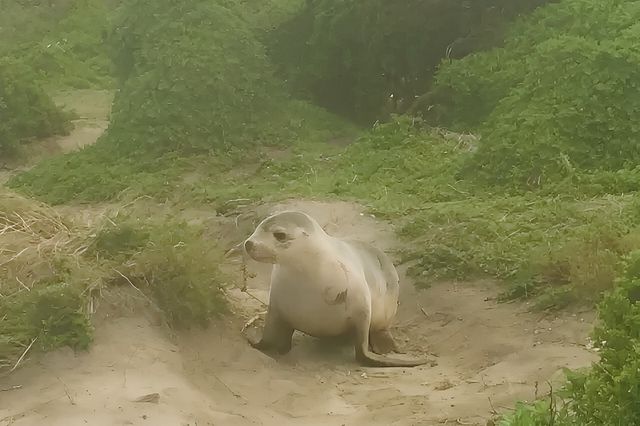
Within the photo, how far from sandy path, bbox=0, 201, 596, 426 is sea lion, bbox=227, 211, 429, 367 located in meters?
0.15

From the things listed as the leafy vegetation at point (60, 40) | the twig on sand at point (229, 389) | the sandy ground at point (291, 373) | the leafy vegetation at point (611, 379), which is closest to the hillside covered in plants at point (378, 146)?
the leafy vegetation at point (611, 379)

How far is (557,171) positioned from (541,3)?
388 centimetres

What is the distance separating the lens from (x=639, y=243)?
568 centimetres

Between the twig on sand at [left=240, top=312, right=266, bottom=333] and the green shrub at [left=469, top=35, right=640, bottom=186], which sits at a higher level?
the green shrub at [left=469, top=35, right=640, bottom=186]

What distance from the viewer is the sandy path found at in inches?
166

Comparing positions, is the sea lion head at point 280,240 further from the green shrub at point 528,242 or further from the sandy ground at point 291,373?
the green shrub at point 528,242

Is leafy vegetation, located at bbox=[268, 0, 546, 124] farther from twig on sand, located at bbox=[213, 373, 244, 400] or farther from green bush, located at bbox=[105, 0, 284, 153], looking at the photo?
twig on sand, located at bbox=[213, 373, 244, 400]

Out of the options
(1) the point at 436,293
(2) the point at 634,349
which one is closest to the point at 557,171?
(1) the point at 436,293

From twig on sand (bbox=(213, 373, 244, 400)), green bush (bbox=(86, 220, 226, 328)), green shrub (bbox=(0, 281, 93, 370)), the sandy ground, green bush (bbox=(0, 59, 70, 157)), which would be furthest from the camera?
green bush (bbox=(0, 59, 70, 157))

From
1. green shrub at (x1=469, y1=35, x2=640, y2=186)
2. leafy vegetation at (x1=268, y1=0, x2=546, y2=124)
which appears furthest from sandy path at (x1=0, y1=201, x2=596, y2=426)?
leafy vegetation at (x1=268, y1=0, x2=546, y2=124)

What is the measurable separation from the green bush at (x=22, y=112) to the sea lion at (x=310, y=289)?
26.8 ft

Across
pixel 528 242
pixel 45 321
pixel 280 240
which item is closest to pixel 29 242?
pixel 45 321

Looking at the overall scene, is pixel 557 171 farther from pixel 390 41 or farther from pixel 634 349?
pixel 634 349

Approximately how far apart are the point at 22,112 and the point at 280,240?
29.4 feet
